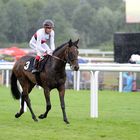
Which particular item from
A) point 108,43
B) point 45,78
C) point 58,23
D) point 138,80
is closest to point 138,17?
point 138,80

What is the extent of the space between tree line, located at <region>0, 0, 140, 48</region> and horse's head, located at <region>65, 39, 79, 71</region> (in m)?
49.5

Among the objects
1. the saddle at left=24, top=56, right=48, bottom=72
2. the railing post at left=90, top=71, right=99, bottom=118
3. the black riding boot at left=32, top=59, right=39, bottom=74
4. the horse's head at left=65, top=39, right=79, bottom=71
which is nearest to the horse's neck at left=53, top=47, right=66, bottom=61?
the horse's head at left=65, top=39, right=79, bottom=71

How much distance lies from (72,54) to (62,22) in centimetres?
5799

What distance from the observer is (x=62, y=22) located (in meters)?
67.8

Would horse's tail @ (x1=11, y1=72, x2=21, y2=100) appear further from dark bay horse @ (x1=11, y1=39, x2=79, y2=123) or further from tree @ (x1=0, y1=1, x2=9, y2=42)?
tree @ (x1=0, y1=1, x2=9, y2=42)

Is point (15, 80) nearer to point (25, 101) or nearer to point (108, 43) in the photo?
point (25, 101)

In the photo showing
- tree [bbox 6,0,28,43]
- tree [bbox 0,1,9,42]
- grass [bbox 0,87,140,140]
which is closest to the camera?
grass [bbox 0,87,140,140]

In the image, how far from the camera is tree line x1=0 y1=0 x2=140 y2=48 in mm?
62094

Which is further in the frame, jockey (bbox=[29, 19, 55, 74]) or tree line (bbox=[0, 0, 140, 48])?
tree line (bbox=[0, 0, 140, 48])

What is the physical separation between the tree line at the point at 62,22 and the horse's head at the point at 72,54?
1949 inches

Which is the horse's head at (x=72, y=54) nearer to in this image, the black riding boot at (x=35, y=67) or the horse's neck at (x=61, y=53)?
the horse's neck at (x=61, y=53)

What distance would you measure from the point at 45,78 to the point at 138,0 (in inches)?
485

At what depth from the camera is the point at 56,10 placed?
75062 mm

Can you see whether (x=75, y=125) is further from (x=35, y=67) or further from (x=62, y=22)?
(x=62, y=22)
